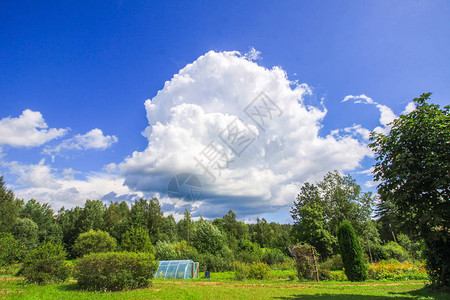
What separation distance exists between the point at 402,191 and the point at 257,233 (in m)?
72.9

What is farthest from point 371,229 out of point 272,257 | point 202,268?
point 202,268

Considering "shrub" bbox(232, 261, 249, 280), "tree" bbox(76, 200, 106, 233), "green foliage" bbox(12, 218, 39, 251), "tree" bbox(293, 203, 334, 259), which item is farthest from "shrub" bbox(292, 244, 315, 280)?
"tree" bbox(76, 200, 106, 233)

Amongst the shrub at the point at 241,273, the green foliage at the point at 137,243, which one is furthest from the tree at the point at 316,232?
the green foliage at the point at 137,243

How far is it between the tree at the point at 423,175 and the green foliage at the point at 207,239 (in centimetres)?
2943

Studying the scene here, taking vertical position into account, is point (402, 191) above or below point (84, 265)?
above

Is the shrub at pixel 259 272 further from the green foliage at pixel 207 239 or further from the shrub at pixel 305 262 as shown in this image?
the green foliage at pixel 207 239

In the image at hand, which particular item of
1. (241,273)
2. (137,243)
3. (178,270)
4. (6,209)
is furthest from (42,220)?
(241,273)

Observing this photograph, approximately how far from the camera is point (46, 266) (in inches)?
510

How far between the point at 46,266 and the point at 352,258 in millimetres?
21348

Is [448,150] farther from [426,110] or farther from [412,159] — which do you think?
[426,110]

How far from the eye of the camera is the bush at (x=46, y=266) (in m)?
12.6

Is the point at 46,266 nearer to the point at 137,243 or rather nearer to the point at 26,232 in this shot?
the point at 137,243

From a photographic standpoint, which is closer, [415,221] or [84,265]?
[415,221]

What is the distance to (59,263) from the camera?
44.0 feet
